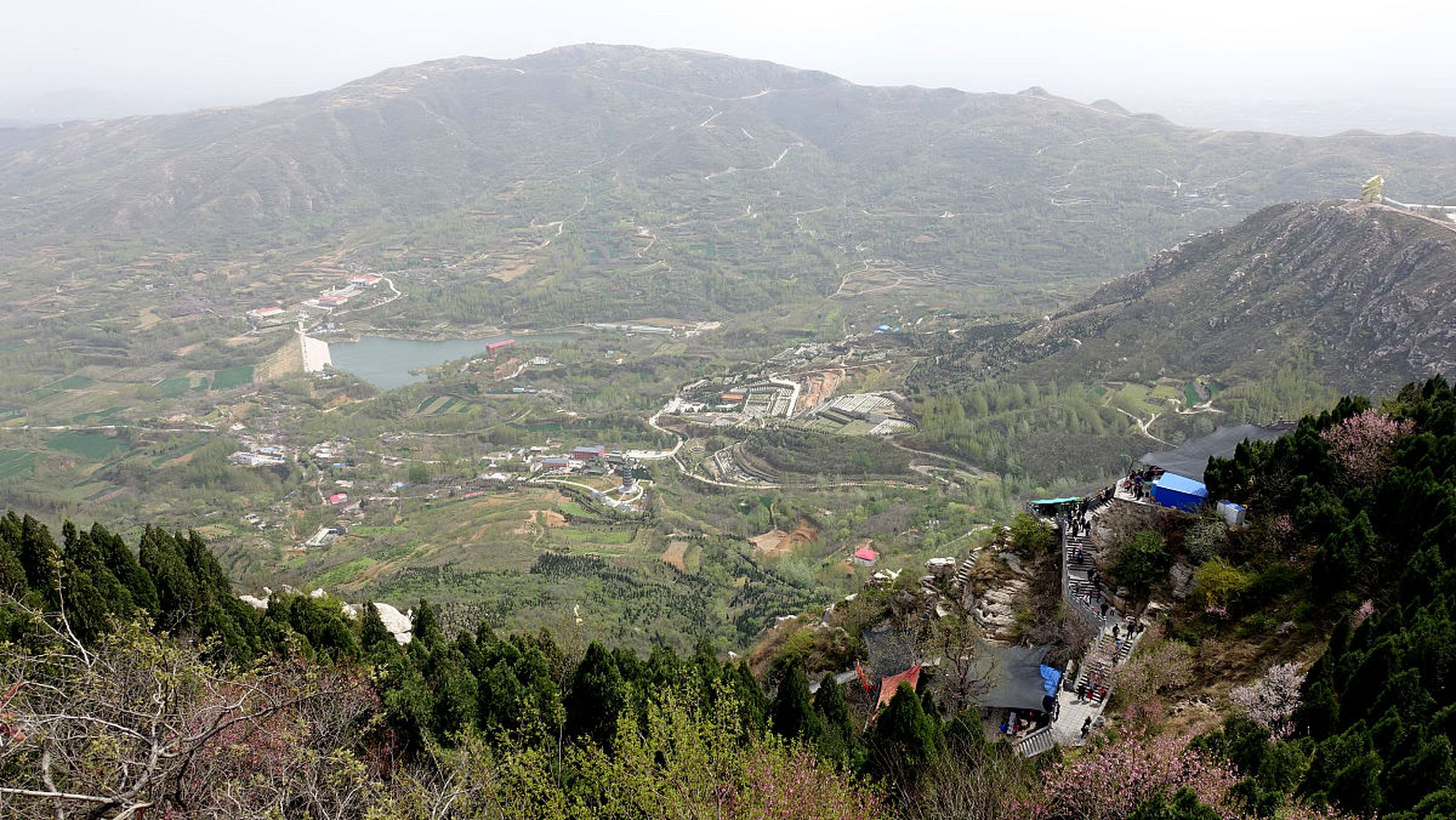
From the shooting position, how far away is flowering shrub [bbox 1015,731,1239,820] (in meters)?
14.1

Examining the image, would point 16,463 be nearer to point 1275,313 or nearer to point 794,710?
point 794,710

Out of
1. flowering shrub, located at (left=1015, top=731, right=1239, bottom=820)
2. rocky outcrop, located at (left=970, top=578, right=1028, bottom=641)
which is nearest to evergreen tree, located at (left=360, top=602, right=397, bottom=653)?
flowering shrub, located at (left=1015, top=731, right=1239, bottom=820)

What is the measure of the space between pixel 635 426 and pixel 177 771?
3239 inches

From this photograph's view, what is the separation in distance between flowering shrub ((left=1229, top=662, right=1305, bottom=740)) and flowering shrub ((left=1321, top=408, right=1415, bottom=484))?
35.3ft

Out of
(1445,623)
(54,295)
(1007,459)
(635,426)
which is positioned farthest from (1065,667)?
(54,295)

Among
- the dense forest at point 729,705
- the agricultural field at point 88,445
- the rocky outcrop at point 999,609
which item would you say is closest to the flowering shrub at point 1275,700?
the dense forest at point 729,705

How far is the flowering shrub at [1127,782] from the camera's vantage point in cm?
1406

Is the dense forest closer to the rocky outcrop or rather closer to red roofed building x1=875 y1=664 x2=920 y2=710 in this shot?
red roofed building x1=875 y1=664 x2=920 y2=710

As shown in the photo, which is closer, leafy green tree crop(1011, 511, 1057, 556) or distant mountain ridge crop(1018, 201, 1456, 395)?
leafy green tree crop(1011, 511, 1057, 556)

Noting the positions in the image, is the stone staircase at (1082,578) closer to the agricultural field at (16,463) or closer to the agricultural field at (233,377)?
the agricultural field at (16,463)

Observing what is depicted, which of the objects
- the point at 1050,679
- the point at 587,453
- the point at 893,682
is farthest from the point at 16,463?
the point at 1050,679

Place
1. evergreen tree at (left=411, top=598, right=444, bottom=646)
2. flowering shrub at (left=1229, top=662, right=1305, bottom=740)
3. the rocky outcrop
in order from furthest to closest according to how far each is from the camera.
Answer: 1. the rocky outcrop
2. evergreen tree at (left=411, top=598, right=444, bottom=646)
3. flowering shrub at (left=1229, top=662, right=1305, bottom=740)

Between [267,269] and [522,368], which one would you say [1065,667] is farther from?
[267,269]

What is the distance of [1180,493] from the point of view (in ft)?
98.3
